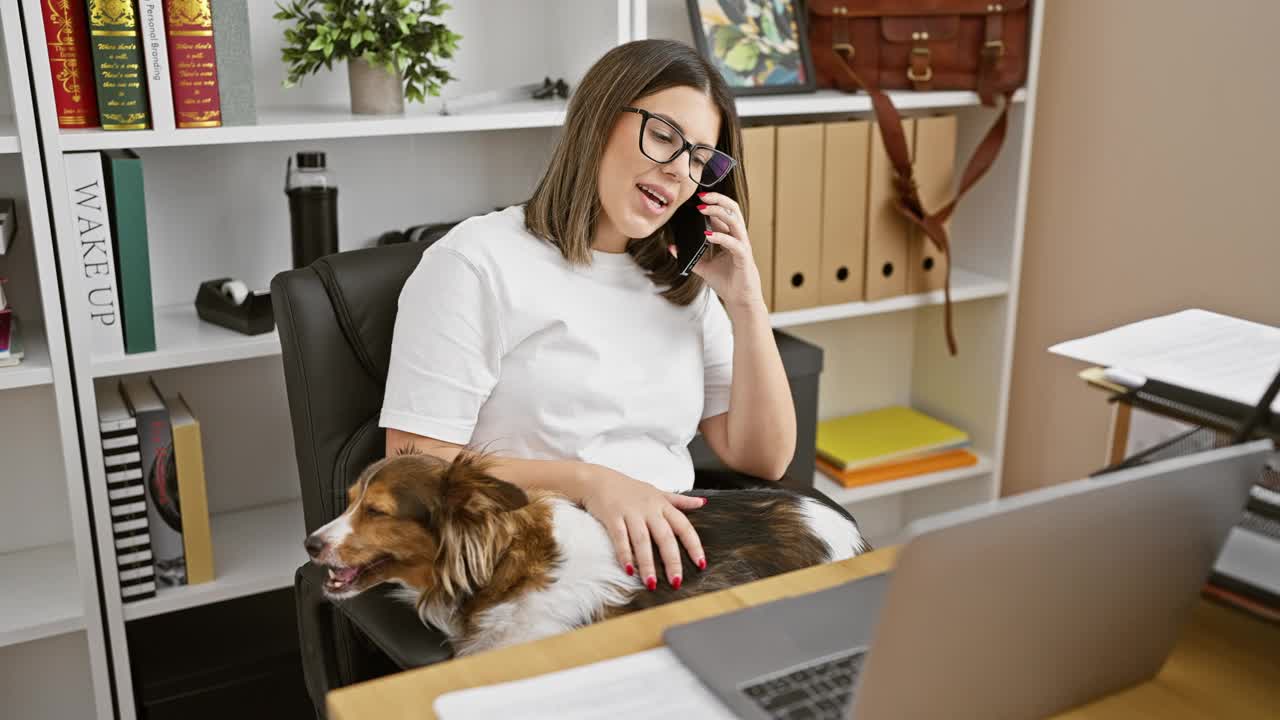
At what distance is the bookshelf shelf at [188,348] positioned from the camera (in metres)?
1.81

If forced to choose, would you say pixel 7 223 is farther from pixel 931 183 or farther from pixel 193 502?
pixel 931 183

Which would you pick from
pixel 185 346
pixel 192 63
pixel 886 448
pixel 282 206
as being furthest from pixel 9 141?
pixel 886 448

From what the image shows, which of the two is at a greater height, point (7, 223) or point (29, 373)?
point (7, 223)

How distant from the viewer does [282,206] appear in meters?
2.13

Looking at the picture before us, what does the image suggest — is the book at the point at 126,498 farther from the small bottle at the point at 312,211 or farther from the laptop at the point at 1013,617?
the laptop at the point at 1013,617

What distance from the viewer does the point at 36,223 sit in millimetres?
1682

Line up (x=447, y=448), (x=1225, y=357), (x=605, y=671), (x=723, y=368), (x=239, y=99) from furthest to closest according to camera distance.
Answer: (x=239, y=99) < (x=723, y=368) < (x=447, y=448) < (x=1225, y=357) < (x=605, y=671)

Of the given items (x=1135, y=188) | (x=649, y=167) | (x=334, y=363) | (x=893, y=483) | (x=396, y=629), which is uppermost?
(x=649, y=167)

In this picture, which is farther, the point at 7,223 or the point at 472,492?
the point at 7,223

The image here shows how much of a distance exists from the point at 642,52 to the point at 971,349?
153cm

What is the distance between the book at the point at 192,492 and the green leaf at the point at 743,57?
1.21m

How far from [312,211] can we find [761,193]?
33.3 inches

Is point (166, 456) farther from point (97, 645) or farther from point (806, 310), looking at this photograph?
point (806, 310)

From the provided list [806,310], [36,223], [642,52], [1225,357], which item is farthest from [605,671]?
[806,310]
